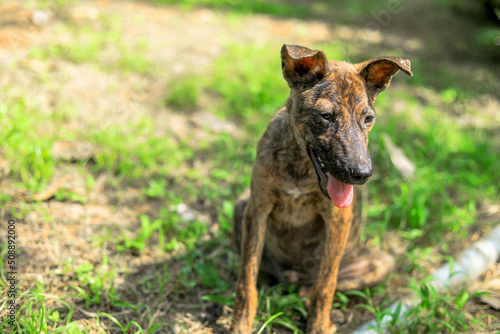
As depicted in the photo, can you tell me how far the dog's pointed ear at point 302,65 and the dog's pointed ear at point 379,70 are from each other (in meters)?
0.30

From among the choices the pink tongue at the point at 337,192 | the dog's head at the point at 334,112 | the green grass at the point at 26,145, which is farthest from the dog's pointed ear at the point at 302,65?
the green grass at the point at 26,145

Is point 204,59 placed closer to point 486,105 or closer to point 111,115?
point 111,115

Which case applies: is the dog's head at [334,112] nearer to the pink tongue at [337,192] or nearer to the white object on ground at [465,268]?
the pink tongue at [337,192]

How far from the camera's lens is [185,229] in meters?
4.16

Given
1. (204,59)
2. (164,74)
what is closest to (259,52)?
(204,59)

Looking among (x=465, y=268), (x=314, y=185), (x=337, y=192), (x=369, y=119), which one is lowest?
(x=465, y=268)

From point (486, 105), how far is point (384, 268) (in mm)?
4748

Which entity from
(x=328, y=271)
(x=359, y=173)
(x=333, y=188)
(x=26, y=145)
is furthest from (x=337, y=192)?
(x=26, y=145)

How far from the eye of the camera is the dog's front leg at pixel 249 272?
3.09 m

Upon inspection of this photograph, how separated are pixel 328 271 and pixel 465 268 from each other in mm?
1590

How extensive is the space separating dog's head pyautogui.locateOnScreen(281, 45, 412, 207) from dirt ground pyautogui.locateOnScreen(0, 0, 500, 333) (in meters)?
1.60

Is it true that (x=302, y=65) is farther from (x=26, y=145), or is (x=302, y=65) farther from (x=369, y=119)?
(x=26, y=145)

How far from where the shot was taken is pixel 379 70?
278 centimetres

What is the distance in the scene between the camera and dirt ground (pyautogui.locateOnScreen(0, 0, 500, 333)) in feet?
11.6
